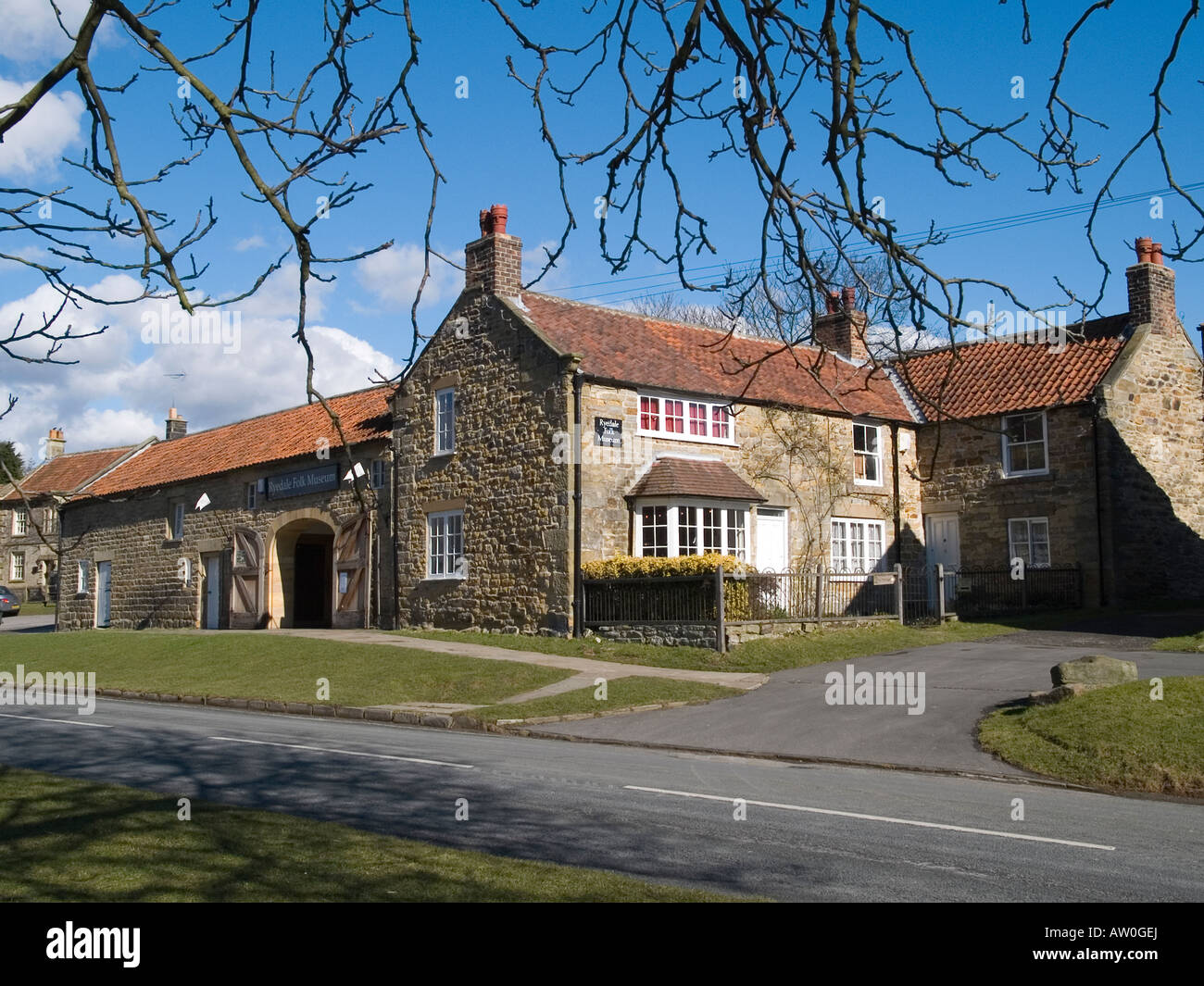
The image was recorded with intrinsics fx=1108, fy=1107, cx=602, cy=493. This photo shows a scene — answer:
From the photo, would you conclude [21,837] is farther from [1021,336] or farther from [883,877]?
[1021,336]

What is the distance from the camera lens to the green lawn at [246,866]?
563cm

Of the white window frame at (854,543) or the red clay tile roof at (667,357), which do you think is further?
the white window frame at (854,543)

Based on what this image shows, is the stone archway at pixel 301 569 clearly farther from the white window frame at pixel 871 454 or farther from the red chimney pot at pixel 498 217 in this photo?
the white window frame at pixel 871 454

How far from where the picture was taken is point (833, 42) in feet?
15.7

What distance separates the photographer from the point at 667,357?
88.7ft

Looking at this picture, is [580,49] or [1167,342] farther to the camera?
[1167,342]

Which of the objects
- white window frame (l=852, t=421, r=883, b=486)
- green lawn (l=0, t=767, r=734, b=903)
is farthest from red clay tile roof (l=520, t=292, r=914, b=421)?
green lawn (l=0, t=767, r=734, b=903)

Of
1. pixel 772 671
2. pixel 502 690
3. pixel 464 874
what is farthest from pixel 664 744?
pixel 464 874

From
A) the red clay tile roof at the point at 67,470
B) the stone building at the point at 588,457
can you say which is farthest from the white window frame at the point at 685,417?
the red clay tile roof at the point at 67,470

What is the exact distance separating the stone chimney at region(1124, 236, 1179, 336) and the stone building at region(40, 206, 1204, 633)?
0.19ft

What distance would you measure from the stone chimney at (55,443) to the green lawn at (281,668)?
35328mm

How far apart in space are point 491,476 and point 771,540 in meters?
7.06

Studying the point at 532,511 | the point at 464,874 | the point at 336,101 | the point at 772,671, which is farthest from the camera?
the point at 532,511

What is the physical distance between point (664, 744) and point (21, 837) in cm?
852
